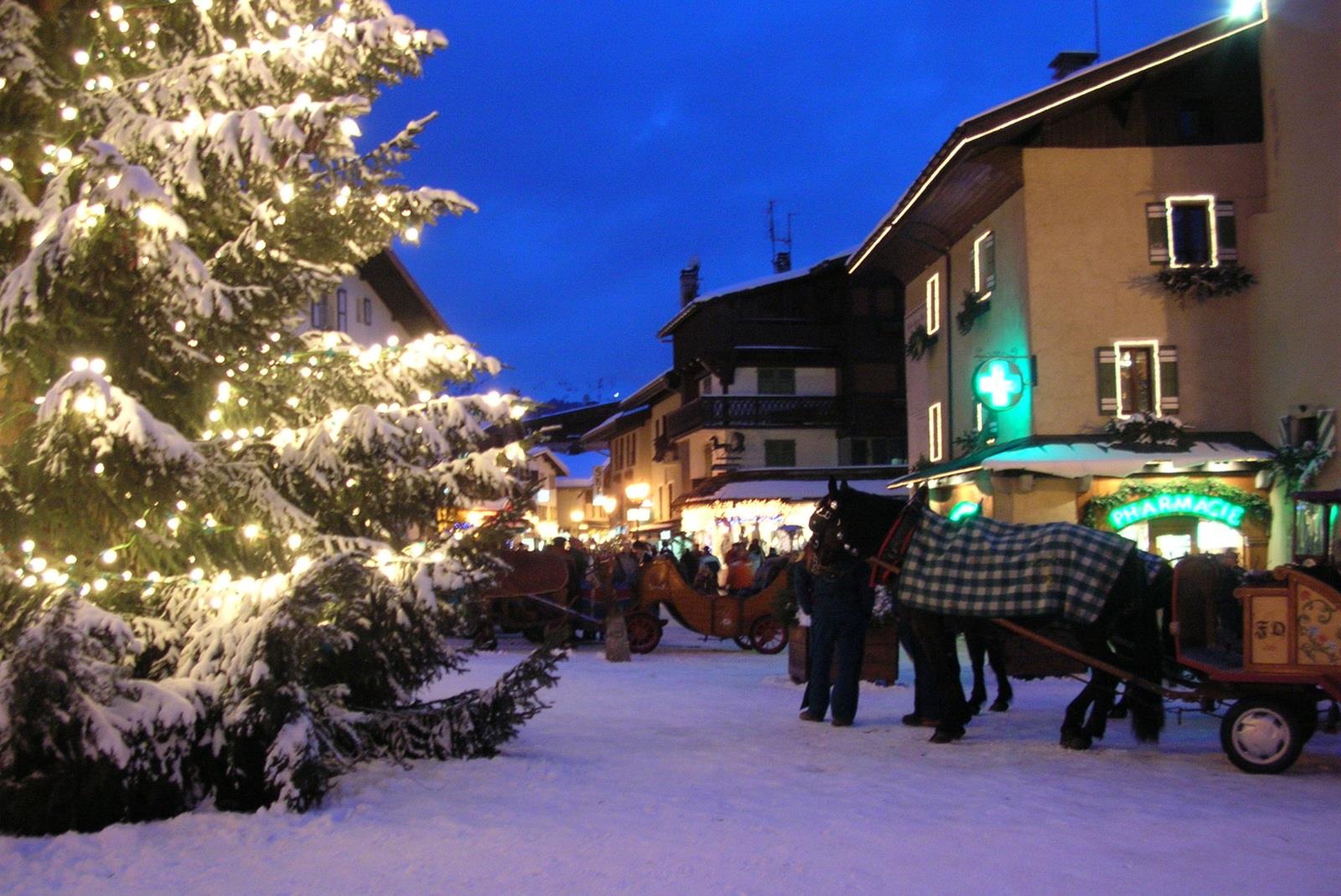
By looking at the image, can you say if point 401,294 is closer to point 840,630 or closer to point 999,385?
point 999,385

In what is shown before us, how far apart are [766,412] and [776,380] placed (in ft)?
5.02

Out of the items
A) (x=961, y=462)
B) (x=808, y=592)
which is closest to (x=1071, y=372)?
(x=961, y=462)

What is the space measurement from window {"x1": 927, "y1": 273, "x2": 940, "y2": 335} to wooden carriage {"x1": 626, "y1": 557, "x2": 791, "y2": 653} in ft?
34.0

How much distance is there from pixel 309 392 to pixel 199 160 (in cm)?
176

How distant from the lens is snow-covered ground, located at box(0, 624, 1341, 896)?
5.82 meters

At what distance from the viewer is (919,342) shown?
30.2 metres

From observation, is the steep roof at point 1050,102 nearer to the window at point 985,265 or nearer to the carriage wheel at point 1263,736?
the window at point 985,265

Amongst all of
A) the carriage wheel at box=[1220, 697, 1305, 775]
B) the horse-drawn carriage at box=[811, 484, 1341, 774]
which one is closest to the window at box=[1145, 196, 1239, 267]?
the horse-drawn carriage at box=[811, 484, 1341, 774]

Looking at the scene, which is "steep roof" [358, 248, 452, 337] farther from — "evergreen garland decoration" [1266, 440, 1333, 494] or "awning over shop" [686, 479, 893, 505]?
"evergreen garland decoration" [1266, 440, 1333, 494]

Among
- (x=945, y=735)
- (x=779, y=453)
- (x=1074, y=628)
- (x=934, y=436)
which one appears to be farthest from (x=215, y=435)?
(x=779, y=453)

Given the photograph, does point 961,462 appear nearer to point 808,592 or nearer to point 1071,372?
point 1071,372

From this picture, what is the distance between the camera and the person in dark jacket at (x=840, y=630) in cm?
1114

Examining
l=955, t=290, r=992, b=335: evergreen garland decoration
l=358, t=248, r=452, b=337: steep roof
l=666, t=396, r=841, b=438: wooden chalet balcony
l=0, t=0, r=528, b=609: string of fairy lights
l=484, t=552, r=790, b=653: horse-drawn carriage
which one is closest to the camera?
l=0, t=0, r=528, b=609: string of fairy lights

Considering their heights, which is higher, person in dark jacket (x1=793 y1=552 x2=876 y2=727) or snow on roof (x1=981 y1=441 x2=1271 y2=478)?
snow on roof (x1=981 y1=441 x2=1271 y2=478)
